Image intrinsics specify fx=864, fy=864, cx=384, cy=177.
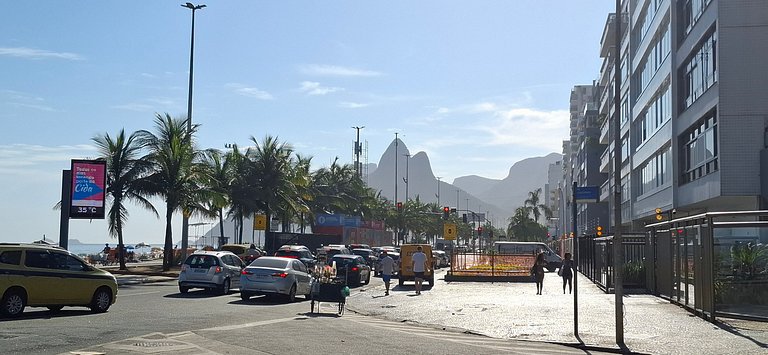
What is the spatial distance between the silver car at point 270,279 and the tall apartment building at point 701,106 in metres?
10.8

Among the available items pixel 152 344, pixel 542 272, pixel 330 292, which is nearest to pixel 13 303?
pixel 152 344

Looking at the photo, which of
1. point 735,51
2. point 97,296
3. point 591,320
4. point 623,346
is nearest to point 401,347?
point 623,346

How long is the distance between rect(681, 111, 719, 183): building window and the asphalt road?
769 inches

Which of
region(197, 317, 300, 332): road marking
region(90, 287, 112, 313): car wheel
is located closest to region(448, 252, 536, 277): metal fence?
region(197, 317, 300, 332): road marking

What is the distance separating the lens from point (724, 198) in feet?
111

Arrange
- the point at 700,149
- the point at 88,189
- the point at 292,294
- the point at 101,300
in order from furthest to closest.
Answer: the point at 700,149 → the point at 88,189 → the point at 292,294 → the point at 101,300

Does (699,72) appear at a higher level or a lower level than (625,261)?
higher

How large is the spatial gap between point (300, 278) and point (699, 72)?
20.7m

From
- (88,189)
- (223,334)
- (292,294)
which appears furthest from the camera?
(88,189)

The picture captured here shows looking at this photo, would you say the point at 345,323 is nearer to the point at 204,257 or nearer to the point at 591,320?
the point at 591,320

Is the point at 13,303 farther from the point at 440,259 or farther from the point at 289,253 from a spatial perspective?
the point at 440,259

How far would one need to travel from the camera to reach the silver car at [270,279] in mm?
25750

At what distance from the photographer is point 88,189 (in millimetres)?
35094

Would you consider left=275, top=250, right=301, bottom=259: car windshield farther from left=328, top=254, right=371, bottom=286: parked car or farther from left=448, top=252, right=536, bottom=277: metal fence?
left=448, top=252, right=536, bottom=277: metal fence
